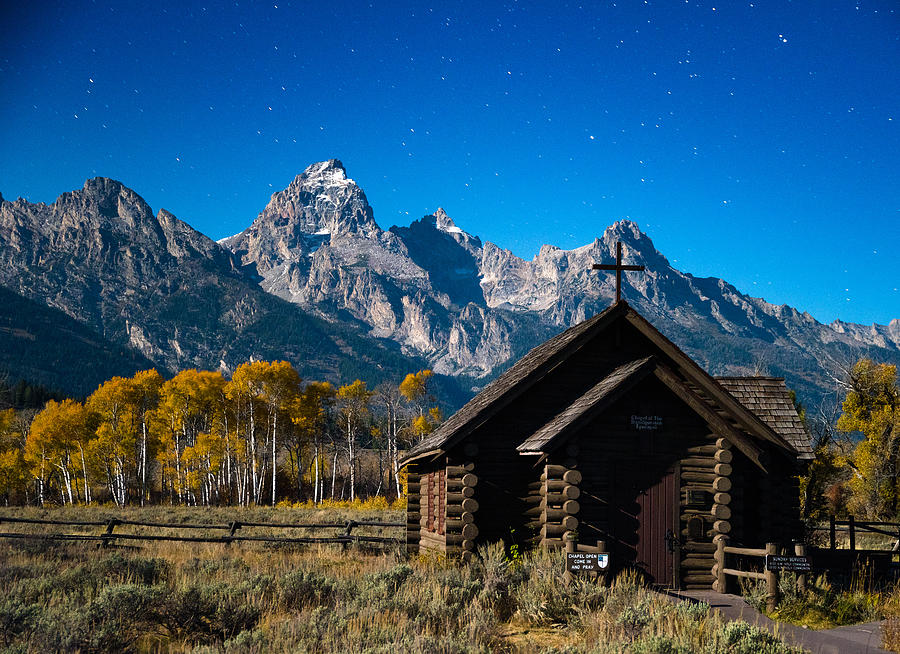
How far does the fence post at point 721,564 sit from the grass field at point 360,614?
3.53 m

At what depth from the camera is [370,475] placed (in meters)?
83.3

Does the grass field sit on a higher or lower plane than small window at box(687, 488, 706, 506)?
lower

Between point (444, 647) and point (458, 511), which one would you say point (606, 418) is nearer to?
point (458, 511)

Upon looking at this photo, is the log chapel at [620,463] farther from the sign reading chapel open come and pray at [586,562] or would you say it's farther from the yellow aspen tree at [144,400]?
the yellow aspen tree at [144,400]

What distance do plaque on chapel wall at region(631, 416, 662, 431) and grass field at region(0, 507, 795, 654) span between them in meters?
3.34

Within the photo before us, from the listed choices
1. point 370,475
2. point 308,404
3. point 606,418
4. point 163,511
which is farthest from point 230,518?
point 370,475

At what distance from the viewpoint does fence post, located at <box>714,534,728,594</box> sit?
13.6m

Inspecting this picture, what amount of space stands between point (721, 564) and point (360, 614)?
785cm

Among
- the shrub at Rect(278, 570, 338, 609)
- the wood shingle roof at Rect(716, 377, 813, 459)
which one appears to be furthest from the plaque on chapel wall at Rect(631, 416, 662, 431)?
the shrub at Rect(278, 570, 338, 609)

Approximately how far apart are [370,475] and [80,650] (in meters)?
76.6

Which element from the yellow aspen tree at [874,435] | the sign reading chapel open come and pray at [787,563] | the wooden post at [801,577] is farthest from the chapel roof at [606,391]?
the yellow aspen tree at [874,435]

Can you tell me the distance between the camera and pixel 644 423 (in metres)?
14.5

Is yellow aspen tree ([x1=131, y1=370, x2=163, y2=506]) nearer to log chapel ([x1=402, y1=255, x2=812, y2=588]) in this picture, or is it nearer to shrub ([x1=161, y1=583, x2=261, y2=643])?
log chapel ([x1=402, y1=255, x2=812, y2=588])

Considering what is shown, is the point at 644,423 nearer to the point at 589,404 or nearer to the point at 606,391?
the point at 606,391
